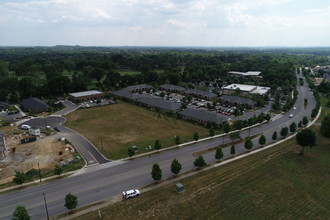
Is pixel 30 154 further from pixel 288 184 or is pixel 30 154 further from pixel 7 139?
pixel 288 184

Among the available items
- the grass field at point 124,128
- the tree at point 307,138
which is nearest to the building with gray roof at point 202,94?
the grass field at point 124,128

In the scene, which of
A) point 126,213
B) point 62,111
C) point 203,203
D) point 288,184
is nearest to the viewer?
point 126,213

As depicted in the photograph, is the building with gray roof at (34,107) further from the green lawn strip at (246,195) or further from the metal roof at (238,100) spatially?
the metal roof at (238,100)

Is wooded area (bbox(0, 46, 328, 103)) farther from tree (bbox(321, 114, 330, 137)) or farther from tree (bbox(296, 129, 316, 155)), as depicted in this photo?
tree (bbox(296, 129, 316, 155))

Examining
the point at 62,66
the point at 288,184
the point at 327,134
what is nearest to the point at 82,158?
the point at 288,184

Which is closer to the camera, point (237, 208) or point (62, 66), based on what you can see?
point (237, 208)

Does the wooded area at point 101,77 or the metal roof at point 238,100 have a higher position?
the wooded area at point 101,77
